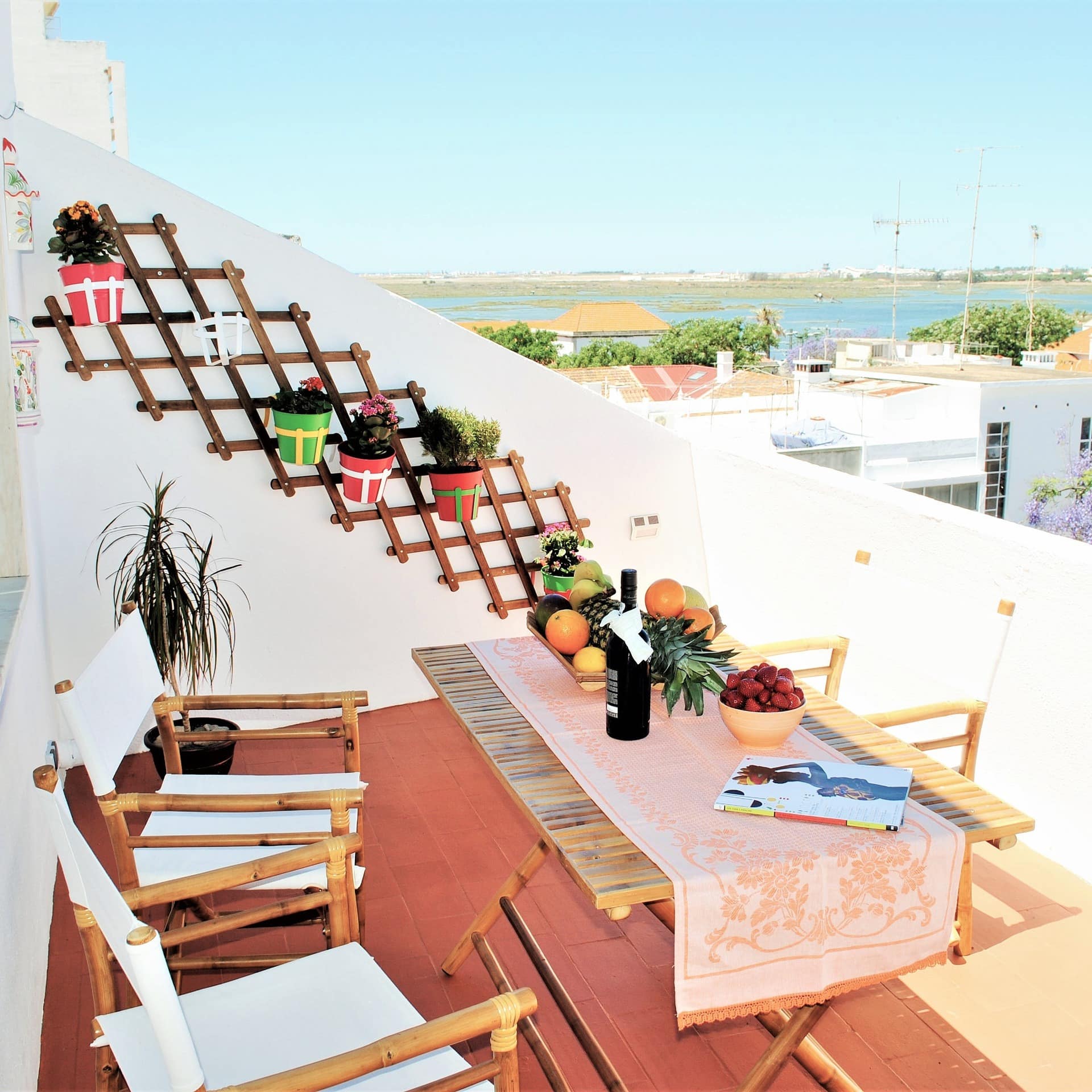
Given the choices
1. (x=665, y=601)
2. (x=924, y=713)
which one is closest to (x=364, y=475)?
(x=665, y=601)

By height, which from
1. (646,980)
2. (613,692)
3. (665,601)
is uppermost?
(665,601)

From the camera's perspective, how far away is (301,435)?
3398mm

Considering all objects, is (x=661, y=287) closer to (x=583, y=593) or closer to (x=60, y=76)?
(x=60, y=76)

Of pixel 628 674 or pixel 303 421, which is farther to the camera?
pixel 303 421

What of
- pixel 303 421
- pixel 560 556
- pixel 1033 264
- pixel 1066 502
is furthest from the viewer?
pixel 1033 264

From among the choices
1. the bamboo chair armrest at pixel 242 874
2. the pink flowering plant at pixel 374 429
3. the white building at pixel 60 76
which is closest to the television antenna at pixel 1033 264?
the white building at pixel 60 76

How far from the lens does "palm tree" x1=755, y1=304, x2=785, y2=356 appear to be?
144 feet

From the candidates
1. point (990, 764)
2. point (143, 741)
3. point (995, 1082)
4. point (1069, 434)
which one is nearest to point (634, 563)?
point (990, 764)

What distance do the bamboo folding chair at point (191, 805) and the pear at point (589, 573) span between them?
0.54 metres

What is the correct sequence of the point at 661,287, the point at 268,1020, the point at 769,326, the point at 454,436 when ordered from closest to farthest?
the point at 268,1020, the point at 454,436, the point at 769,326, the point at 661,287

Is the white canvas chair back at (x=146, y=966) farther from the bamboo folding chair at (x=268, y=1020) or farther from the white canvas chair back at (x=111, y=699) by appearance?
the white canvas chair back at (x=111, y=699)

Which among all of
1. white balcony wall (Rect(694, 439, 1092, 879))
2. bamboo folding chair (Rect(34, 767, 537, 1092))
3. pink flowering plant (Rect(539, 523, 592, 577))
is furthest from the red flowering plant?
bamboo folding chair (Rect(34, 767, 537, 1092))

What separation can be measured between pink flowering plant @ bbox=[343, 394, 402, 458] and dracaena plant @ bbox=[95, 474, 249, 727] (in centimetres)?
58

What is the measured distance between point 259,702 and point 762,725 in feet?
3.62
